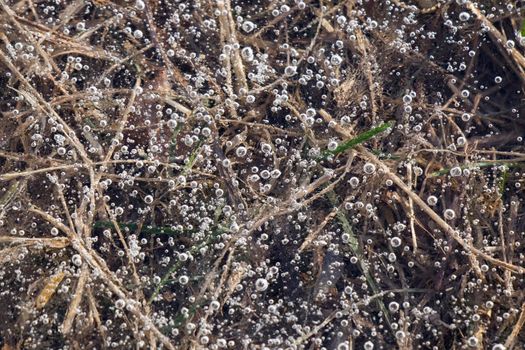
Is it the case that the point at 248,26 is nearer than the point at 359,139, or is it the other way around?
the point at 359,139

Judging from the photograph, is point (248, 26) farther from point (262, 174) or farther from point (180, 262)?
point (180, 262)

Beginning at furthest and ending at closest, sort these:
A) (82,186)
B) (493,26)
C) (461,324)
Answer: (493,26), (82,186), (461,324)

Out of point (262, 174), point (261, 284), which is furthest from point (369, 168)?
point (261, 284)

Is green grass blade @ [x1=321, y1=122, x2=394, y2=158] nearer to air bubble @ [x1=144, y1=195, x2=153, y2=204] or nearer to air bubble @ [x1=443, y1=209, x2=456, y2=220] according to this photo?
air bubble @ [x1=443, y1=209, x2=456, y2=220]

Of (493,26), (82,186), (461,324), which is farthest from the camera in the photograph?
(493,26)

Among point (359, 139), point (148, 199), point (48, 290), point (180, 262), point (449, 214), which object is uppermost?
point (359, 139)

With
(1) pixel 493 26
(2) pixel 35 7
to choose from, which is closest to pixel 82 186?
(2) pixel 35 7

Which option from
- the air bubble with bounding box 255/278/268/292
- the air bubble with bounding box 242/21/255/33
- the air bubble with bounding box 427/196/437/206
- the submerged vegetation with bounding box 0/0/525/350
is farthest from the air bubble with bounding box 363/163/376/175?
the air bubble with bounding box 242/21/255/33

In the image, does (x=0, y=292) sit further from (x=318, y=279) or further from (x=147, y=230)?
(x=318, y=279)
